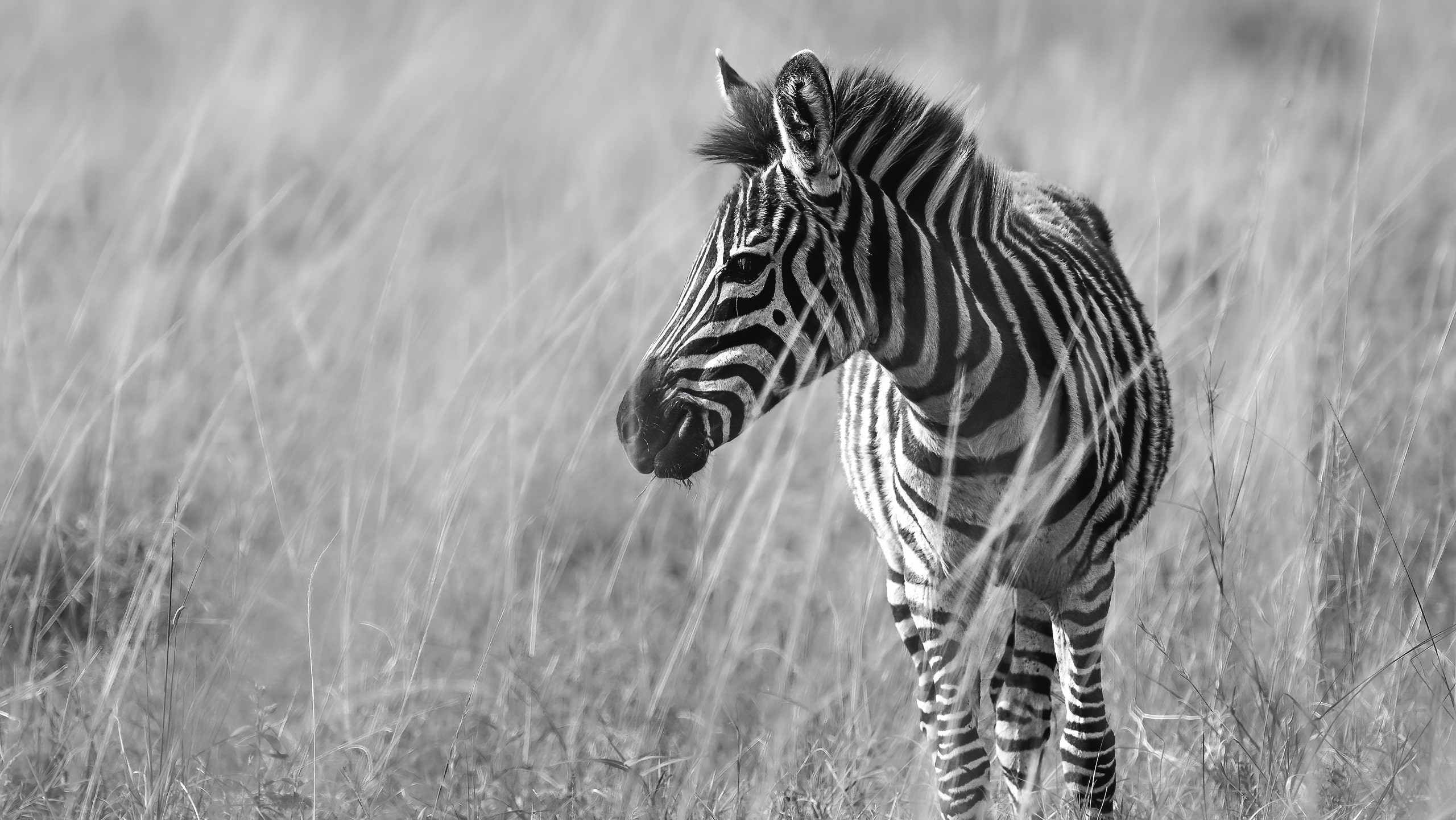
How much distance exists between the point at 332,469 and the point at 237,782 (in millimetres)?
2065

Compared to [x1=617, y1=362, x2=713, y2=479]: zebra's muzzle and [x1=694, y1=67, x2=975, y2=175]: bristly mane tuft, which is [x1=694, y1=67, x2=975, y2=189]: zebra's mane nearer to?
[x1=694, y1=67, x2=975, y2=175]: bristly mane tuft

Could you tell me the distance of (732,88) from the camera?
3.42 metres

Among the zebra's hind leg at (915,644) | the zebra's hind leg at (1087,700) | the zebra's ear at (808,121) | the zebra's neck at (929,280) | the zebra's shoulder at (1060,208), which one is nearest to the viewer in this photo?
the zebra's ear at (808,121)

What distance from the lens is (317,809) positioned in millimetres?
3365

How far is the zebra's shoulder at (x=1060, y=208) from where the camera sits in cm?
427

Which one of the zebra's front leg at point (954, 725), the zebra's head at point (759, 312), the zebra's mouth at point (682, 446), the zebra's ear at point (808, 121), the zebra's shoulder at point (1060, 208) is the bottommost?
the zebra's front leg at point (954, 725)

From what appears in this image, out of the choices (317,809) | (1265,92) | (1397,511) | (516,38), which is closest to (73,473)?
(317,809)

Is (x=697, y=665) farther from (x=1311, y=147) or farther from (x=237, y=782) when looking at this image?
(x=1311, y=147)

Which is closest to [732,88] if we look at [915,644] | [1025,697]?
[915,644]

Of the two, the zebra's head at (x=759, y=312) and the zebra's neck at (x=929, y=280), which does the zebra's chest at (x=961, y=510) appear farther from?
the zebra's head at (x=759, y=312)

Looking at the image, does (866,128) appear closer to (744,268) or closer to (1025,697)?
(744,268)

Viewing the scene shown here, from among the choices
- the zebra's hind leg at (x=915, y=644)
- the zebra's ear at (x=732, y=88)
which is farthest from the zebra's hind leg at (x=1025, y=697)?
the zebra's ear at (x=732, y=88)

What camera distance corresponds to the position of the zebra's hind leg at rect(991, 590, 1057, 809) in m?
4.05

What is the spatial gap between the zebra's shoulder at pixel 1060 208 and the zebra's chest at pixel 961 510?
82cm
